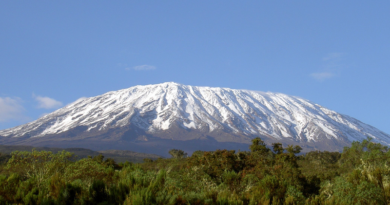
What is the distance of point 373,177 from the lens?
14.4m

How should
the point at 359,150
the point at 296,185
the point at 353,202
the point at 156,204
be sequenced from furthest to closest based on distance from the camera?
the point at 359,150, the point at 296,185, the point at 353,202, the point at 156,204

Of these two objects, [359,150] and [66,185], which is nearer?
[66,185]

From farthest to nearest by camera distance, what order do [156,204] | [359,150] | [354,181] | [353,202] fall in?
1. [359,150]
2. [354,181]
3. [353,202]
4. [156,204]

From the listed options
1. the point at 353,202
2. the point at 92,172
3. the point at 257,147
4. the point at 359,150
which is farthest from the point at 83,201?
the point at 359,150

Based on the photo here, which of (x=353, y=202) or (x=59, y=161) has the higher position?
(x=59, y=161)

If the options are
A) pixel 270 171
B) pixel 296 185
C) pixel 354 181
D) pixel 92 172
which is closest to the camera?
pixel 92 172

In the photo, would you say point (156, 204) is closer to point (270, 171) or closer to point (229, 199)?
point (229, 199)

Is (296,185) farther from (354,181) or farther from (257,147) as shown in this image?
(257,147)

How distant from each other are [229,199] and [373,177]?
8234 millimetres

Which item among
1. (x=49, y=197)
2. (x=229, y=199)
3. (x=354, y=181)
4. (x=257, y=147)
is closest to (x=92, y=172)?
(x=49, y=197)

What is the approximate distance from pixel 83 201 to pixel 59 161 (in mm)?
6675

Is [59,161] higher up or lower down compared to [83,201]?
higher up

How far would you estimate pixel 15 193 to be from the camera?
393 inches

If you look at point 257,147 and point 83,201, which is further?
point 257,147
